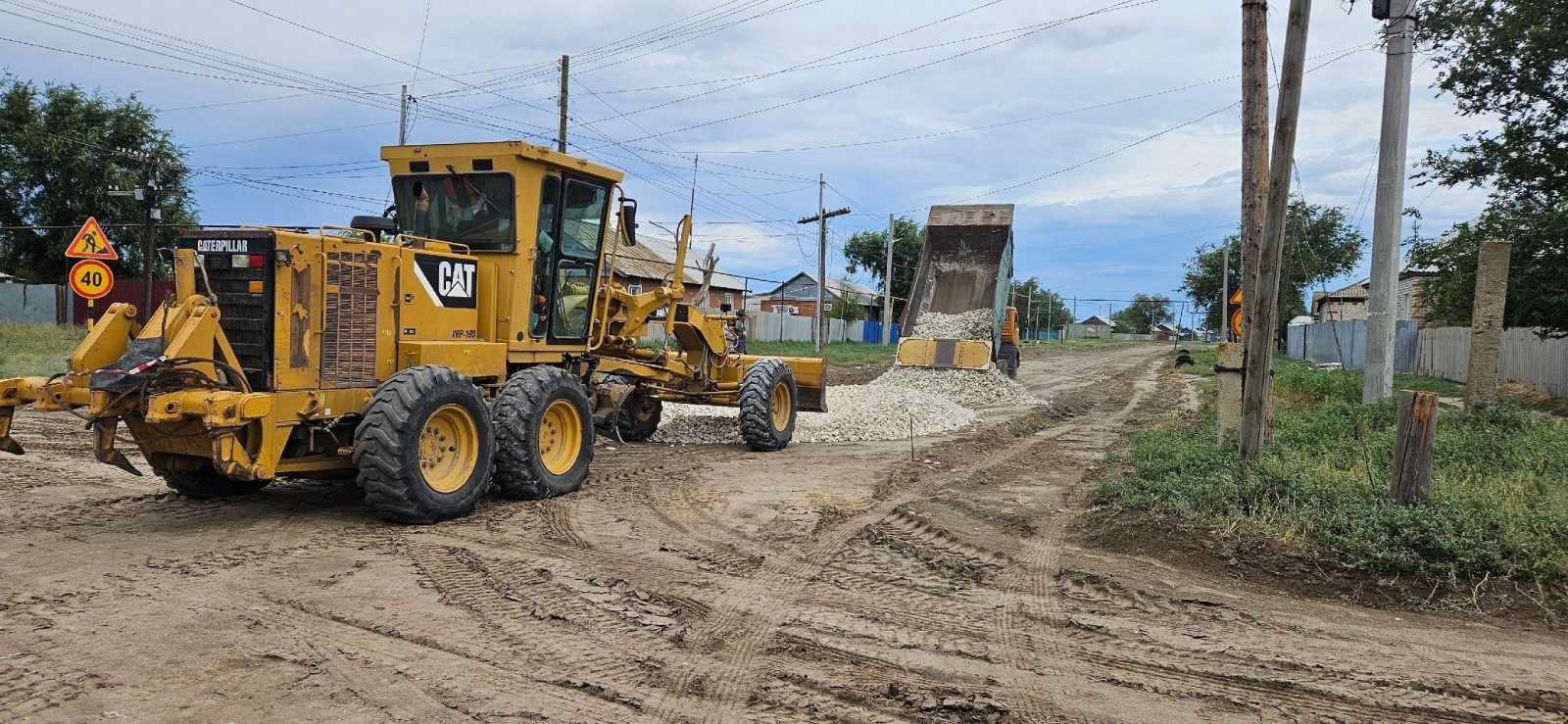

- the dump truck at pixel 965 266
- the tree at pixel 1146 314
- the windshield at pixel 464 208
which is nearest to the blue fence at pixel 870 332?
the dump truck at pixel 965 266

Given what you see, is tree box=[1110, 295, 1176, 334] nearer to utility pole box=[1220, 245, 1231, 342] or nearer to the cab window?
utility pole box=[1220, 245, 1231, 342]

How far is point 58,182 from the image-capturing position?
34500 millimetres

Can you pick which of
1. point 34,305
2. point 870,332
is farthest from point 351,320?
point 870,332

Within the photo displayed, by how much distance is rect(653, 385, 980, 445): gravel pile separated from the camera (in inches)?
488

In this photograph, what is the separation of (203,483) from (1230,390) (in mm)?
8621

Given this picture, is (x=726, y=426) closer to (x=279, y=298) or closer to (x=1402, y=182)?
(x=279, y=298)

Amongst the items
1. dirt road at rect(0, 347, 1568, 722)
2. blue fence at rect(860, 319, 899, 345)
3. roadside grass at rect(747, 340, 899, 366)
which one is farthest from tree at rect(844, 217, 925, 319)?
dirt road at rect(0, 347, 1568, 722)

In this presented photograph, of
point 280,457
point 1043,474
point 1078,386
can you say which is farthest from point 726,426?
point 1078,386

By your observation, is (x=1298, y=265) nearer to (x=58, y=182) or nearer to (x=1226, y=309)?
(x=1226, y=309)

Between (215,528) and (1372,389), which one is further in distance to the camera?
(1372,389)

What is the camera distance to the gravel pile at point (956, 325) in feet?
64.9

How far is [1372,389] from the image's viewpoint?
11656 mm

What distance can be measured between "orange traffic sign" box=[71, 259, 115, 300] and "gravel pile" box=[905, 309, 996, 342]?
14.4 metres

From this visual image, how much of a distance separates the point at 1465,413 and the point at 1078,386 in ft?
49.8
